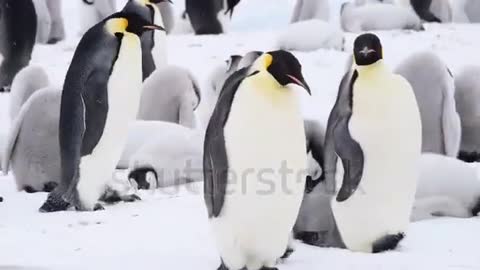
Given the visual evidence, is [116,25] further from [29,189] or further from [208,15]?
[208,15]

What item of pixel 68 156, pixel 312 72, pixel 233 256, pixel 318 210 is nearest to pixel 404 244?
pixel 318 210

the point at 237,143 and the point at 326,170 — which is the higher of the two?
the point at 237,143

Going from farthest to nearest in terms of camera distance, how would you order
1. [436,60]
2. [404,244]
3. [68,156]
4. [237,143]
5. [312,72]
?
[312,72] < [436,60] < [68,156] < [404,244] < [237,143]

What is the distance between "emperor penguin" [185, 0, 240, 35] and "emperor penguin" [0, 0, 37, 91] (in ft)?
5.19

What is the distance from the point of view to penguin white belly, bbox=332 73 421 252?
9.28ft

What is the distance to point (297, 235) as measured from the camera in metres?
2.94

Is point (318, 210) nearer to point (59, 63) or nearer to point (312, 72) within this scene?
point (312, 72)

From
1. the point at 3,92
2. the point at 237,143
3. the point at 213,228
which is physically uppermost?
the point at 237,143

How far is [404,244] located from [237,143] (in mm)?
691

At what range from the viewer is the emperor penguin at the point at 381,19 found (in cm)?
724

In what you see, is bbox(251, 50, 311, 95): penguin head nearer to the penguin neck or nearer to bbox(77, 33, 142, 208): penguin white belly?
the penguin neck

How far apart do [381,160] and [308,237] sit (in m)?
0.30

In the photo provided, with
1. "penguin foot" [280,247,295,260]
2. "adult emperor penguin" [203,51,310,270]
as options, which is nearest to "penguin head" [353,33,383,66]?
"adult emperor penguin" [203,51,310,270]

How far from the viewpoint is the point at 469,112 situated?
4.36 m
